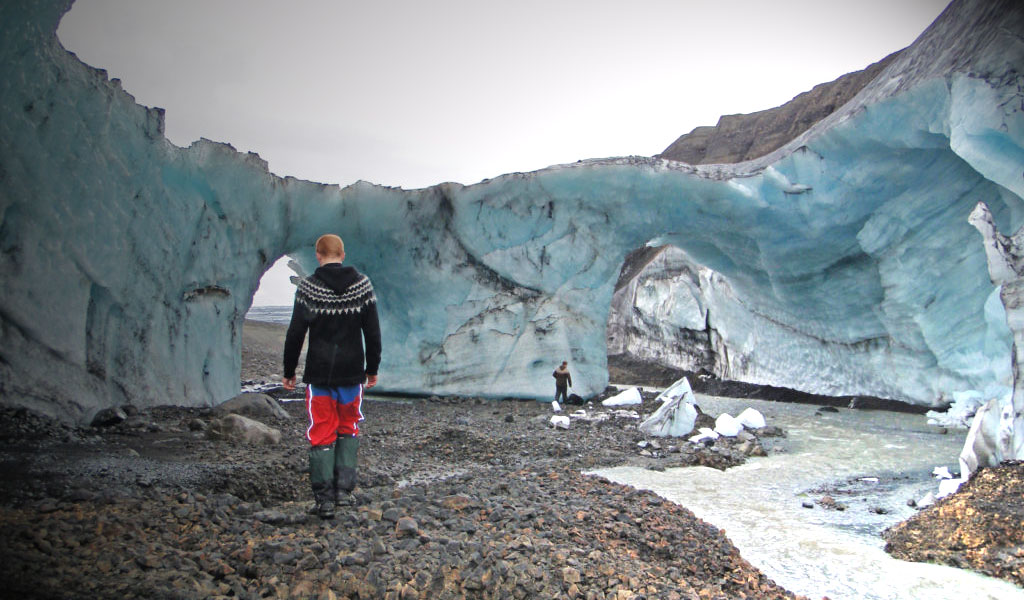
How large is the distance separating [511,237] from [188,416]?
18.5 feet

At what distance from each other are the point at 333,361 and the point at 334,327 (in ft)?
0.50

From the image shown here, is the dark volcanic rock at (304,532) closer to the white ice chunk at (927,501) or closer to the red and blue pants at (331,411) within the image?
the red and blue pants at (331,411)

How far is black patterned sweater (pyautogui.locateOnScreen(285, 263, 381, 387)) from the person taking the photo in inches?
98.7

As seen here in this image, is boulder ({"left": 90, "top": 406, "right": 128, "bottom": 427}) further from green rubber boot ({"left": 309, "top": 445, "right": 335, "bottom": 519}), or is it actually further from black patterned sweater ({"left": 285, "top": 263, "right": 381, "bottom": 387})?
green rubber boot ({"left": 309, "top": 445, "right": 335, "bottom": 519})

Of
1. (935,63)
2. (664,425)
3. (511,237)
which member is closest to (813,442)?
(664,425)

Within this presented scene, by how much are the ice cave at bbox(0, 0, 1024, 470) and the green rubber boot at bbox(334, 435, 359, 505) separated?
122 inches

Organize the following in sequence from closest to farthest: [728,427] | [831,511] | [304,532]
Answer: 1. [304,532]
2. [831,511]
3. [728,427]

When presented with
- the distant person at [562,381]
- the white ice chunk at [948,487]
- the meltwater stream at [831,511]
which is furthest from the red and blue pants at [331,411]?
the distant person at [562,381]

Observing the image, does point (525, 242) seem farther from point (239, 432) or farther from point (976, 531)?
point (976, 531)

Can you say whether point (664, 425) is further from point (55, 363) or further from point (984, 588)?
point (55, 363)

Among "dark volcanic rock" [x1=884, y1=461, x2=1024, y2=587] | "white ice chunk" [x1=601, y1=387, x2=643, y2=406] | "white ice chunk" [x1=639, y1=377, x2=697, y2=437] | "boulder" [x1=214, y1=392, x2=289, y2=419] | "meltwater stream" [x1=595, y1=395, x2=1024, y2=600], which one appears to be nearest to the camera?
"meltwater stream" [x1=595, y1=395, x2=1024, y2=600]

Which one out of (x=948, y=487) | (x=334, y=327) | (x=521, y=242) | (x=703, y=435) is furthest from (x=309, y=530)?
(x=521, y=242)

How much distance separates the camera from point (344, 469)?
2551 millimetres

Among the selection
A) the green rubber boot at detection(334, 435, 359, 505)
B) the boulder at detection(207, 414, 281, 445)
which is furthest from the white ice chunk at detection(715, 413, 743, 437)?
the green rubber boot at detection(334, 435, 359, 505)
